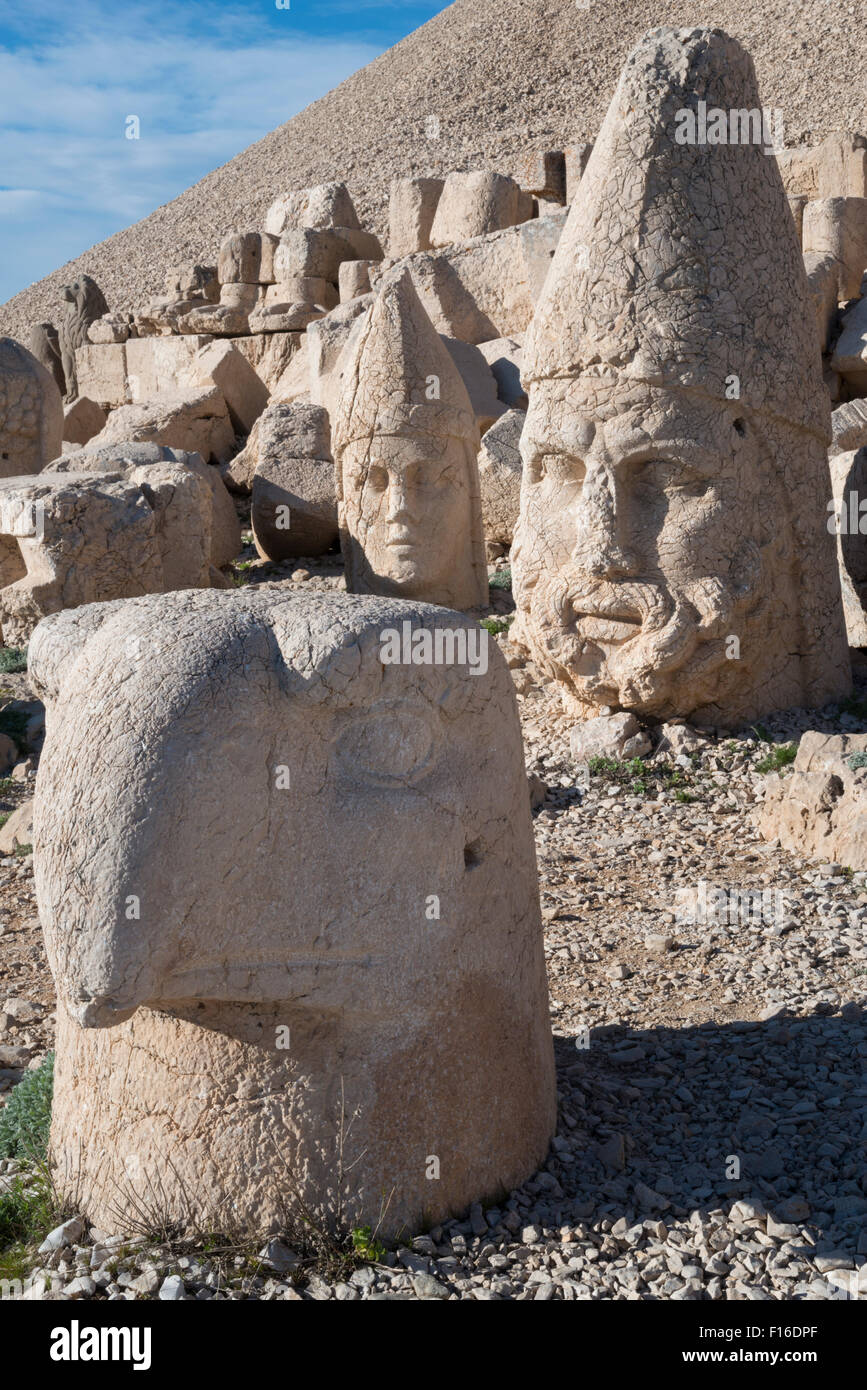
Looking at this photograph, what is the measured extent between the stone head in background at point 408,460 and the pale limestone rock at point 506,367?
3.32 meters

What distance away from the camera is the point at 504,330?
49.0ft

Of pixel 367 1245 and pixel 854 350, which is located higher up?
pixel 854 350

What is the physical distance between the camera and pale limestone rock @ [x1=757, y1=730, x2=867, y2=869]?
5441 mm

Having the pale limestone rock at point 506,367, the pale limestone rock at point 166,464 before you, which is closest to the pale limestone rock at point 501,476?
the pale limestone rock at point 506,367

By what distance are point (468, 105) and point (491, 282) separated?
31874mm

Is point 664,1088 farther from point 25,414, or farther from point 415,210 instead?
point 415,210

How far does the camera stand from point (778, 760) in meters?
6.48

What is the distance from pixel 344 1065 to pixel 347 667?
2.77 feet

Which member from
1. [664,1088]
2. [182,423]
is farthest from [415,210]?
[664,1088]

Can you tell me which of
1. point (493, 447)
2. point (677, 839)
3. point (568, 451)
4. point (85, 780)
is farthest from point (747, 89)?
point (85, 780)

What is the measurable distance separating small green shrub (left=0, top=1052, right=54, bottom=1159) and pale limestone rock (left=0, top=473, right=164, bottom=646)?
6.16 meters

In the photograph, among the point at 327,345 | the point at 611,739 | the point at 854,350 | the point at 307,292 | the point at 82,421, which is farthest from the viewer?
the point at 307,292

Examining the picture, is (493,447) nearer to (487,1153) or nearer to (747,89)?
(747,89)

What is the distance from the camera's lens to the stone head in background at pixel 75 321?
21.1 metres
